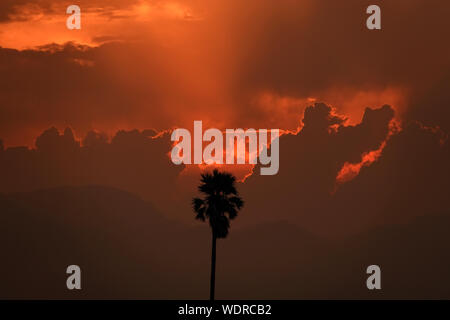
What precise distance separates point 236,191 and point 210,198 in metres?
2.64
